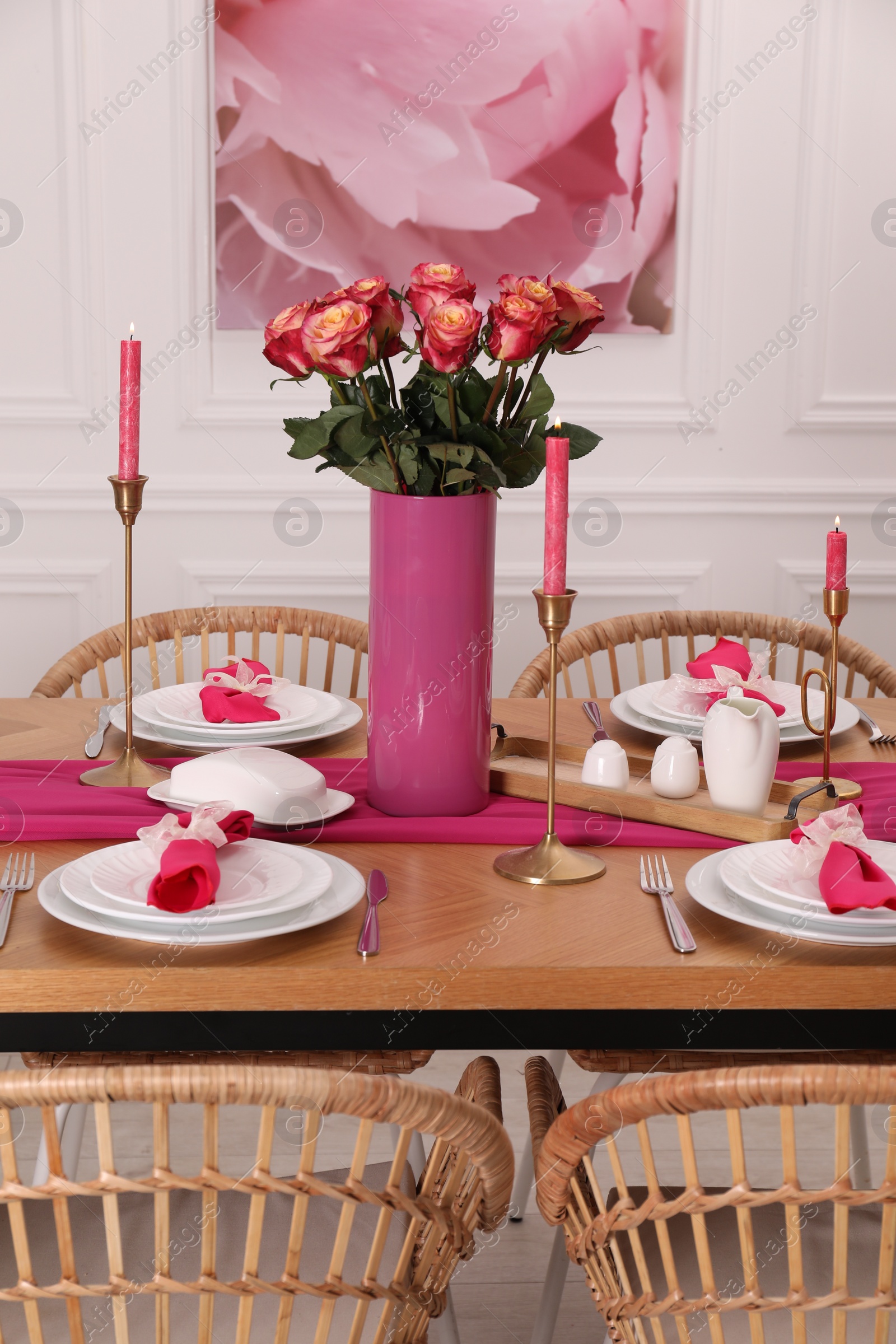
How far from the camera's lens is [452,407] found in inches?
46.3

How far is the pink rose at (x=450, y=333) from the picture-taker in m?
1.10

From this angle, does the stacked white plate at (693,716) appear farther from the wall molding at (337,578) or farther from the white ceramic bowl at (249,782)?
the wall molding at (337,578)

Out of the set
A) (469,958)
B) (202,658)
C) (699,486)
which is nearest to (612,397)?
(699,486)

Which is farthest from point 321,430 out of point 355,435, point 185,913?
point 185,913

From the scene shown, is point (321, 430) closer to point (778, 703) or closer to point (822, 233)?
point (778, 703)

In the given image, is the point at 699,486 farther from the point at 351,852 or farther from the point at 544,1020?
the point at 544,1020

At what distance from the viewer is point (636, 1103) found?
79cm

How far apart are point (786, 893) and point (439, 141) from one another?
2.01m

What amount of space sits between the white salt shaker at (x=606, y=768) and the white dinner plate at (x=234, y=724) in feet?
1.29

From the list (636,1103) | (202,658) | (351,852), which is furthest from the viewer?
(202,658)

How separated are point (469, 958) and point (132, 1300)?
1.25ft

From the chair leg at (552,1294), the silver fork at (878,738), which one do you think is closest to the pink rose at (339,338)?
the chair leg at (552,1294)

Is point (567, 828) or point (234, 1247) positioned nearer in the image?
point (234, 1247)

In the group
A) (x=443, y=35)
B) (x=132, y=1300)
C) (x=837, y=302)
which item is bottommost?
(x=132, y=1300)
